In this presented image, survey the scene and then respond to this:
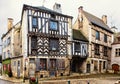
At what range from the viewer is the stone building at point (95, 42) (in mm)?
Result: 31961

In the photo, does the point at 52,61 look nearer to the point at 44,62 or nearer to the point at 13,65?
the point at 44,62

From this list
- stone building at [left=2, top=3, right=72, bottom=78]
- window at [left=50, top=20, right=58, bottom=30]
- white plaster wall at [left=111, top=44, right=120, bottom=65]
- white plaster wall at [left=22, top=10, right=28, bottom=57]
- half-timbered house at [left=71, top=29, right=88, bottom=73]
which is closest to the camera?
white plaster wall at [left=22, top=10, right=28, bottom=57]

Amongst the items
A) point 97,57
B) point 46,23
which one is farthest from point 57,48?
point 97,57

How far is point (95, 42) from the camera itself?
1304 inches

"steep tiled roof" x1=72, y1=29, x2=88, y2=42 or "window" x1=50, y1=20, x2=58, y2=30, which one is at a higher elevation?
"window" x1=50, y1=20, x2=58, y2=30

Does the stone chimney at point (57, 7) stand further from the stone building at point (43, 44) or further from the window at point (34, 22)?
the window at point (34, 22)

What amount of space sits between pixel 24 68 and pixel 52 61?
378 centimetres

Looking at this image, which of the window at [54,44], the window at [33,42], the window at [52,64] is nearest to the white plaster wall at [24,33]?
the window at [33,42]

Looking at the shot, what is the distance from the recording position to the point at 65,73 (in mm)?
27844

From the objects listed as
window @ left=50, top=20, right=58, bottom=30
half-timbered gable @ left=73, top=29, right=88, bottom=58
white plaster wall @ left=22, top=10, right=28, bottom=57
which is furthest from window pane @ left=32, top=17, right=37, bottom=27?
half-timbered gable @ left=73, top=29, right=88, bottom=58

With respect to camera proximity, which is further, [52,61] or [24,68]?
[52,61]

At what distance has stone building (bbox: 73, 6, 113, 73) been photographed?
32.0m

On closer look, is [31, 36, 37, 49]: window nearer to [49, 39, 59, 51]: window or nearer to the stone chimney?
[49, 39, 59, 51]: window

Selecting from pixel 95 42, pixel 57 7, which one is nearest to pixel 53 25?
pixel 57 7
